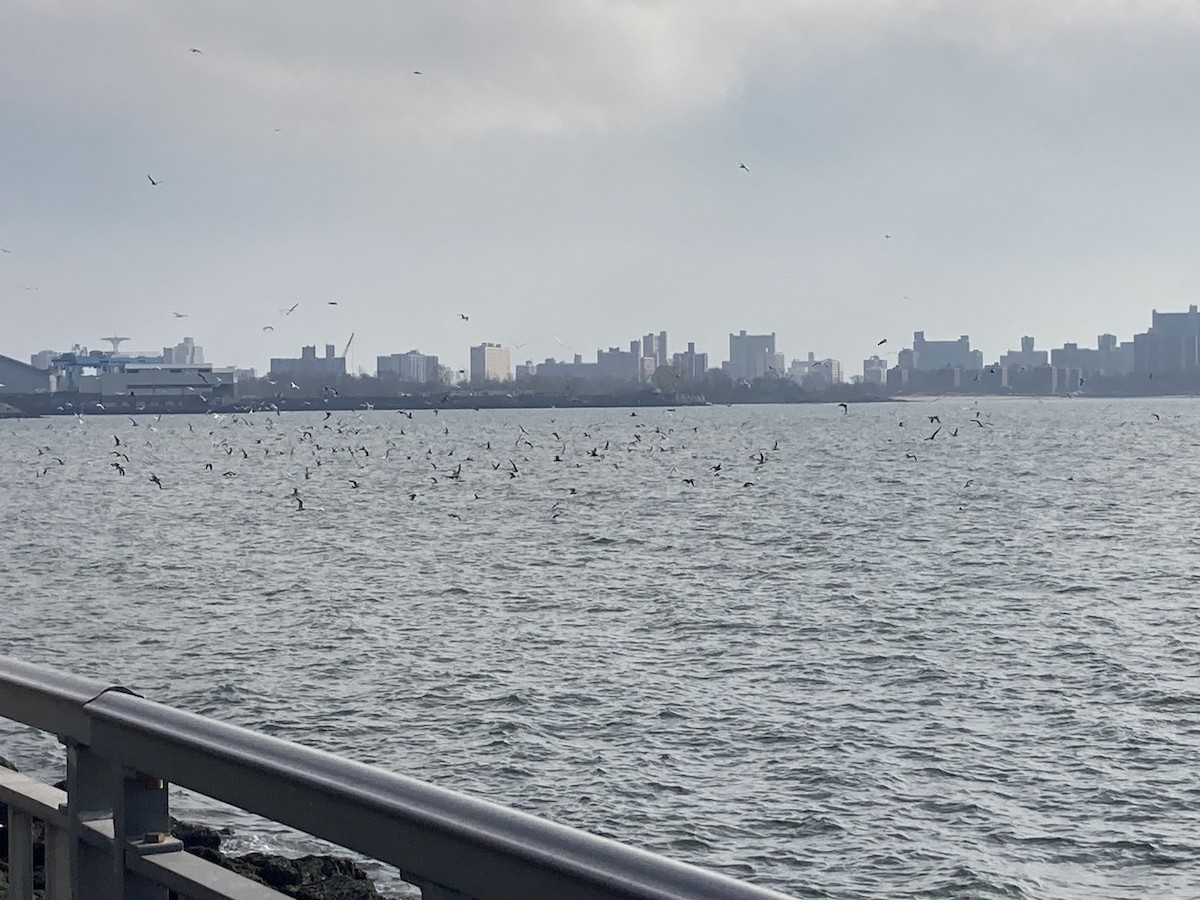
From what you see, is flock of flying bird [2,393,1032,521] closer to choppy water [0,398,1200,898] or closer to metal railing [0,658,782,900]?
choppy water [0,398,1200,898]

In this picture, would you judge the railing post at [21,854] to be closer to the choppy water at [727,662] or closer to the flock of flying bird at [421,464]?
the choppy water at [727,662]

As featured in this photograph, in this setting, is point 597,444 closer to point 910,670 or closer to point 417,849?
point 910,670

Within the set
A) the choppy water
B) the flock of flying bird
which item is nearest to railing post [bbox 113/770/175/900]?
the choppy water

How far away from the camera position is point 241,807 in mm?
3666

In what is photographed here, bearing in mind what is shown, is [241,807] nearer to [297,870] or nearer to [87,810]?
[87,810]

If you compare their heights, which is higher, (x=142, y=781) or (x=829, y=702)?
(x=142, y=781)

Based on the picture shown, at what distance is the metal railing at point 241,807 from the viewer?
2734mm

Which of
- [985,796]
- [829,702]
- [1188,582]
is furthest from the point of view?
[1188,582]

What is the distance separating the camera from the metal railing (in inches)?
108

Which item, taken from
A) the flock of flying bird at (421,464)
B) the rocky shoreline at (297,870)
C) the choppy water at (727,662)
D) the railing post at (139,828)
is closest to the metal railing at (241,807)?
the railing post at (139,828)

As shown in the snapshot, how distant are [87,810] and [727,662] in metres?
22.8

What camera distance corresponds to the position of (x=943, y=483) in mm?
89500

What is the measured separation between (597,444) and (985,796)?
141158mm

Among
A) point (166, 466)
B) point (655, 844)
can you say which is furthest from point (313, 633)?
point (166, 466)
